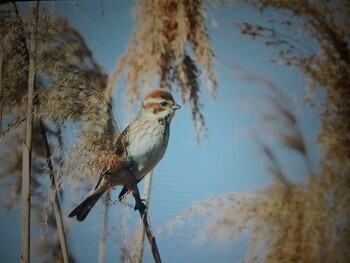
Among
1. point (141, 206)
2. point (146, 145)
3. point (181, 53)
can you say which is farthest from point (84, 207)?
point (181, 53)

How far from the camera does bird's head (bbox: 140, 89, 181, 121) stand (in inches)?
56.5

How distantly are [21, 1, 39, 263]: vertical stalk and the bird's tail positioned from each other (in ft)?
0.53

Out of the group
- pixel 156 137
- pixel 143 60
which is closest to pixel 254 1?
pixel 143 60

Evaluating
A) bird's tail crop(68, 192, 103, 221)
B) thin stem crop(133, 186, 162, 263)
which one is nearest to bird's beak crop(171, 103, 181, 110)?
thin stem crop(133, 186, 162, 263)

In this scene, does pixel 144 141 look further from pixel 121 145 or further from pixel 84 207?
pixel 84 207

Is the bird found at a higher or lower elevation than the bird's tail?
higher

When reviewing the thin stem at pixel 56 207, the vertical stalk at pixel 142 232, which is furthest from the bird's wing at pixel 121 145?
the thin stem at pixel 56 207

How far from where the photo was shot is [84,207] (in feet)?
5.08

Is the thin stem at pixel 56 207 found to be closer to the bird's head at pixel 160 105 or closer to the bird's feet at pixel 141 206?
the bird's feet at pixel 141 206

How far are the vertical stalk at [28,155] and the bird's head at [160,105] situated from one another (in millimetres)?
423

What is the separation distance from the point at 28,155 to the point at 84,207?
267 mm

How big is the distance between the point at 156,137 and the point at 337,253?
0.66 metres

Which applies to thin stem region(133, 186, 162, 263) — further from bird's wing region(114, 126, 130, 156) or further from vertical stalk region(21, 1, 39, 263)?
vertical stalk region(21, 1, 39, 263)

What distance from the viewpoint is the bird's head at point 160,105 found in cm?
143
